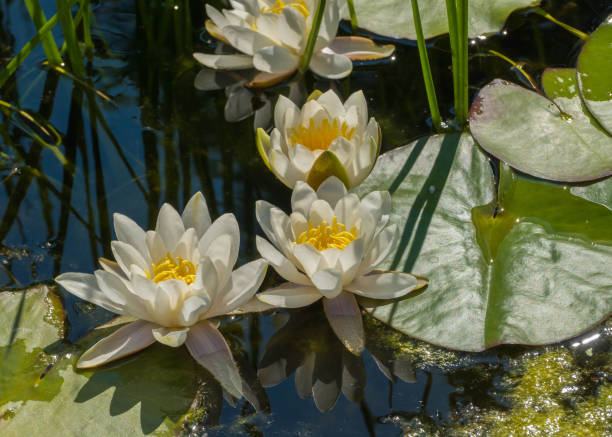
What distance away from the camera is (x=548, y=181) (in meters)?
2.41

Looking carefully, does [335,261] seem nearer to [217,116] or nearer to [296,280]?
[296,280]

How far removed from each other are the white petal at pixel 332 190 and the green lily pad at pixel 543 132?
66 centimetres

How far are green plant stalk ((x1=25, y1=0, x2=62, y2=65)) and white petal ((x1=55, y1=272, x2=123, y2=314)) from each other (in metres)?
1.27

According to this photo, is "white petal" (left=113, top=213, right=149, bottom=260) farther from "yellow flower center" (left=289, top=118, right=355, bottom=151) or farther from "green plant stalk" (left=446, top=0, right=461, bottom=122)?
"green plant stalk" (left=446, top=0, right=461, bottom=122)

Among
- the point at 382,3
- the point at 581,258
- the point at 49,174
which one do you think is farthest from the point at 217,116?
the point at 581,258

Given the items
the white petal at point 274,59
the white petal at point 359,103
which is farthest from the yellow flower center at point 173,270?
the white petal at point 274,59

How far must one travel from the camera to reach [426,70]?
248 cm

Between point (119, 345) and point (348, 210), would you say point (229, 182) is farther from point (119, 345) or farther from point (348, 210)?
point (119, 345)

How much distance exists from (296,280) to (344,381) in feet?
1.13

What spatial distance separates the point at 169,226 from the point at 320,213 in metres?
0.47

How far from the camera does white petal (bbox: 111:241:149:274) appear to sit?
1.98 meters

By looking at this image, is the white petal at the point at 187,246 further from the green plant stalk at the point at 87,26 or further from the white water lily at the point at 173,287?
the green plant stalk at the point at 87,26

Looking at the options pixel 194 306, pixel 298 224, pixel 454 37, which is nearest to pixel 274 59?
pixel 454 37

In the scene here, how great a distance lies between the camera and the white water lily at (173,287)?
6.31ft
